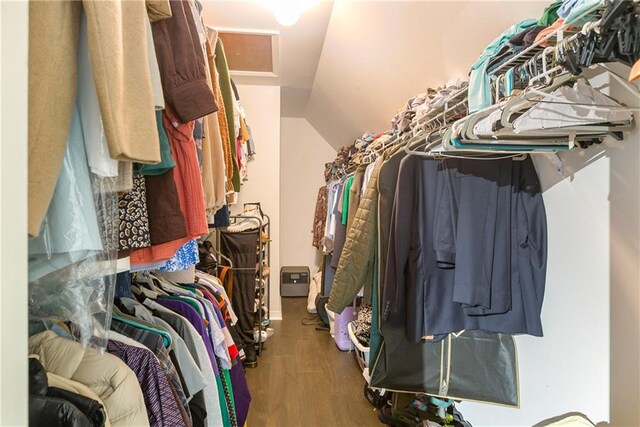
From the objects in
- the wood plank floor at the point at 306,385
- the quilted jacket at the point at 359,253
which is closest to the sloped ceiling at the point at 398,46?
the quilted jacket at the point at 359,253

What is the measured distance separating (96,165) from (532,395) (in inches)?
61.4

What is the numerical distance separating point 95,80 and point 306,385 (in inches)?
88.2

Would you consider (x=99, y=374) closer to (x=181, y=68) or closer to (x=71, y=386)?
(x=71, y=386)

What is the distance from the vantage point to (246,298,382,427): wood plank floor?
1861mm

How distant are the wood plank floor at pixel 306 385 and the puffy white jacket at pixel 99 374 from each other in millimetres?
1341

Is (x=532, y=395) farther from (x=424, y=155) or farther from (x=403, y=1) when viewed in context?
(x=403, y=1)

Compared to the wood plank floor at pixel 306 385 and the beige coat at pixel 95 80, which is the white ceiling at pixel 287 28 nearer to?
the beige coat at pixel 95 80

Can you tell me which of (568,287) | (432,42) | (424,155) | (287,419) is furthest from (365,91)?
(287,419)

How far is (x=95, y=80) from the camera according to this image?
486 millimetres

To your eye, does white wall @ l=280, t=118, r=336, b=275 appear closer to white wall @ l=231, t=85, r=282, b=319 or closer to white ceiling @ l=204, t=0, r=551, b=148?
white ceiling @ l=204, t=0, r=551, b=148

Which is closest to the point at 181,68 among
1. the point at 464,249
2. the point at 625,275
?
the point at 464,249

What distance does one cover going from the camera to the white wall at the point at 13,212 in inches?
14.4

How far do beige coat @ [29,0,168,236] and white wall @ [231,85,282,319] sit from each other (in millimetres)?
2668

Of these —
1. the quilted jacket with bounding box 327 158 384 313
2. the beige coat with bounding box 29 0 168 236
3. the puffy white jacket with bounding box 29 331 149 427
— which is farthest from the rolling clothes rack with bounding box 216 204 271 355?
the beige coat with bounding box 29 0 168 236
